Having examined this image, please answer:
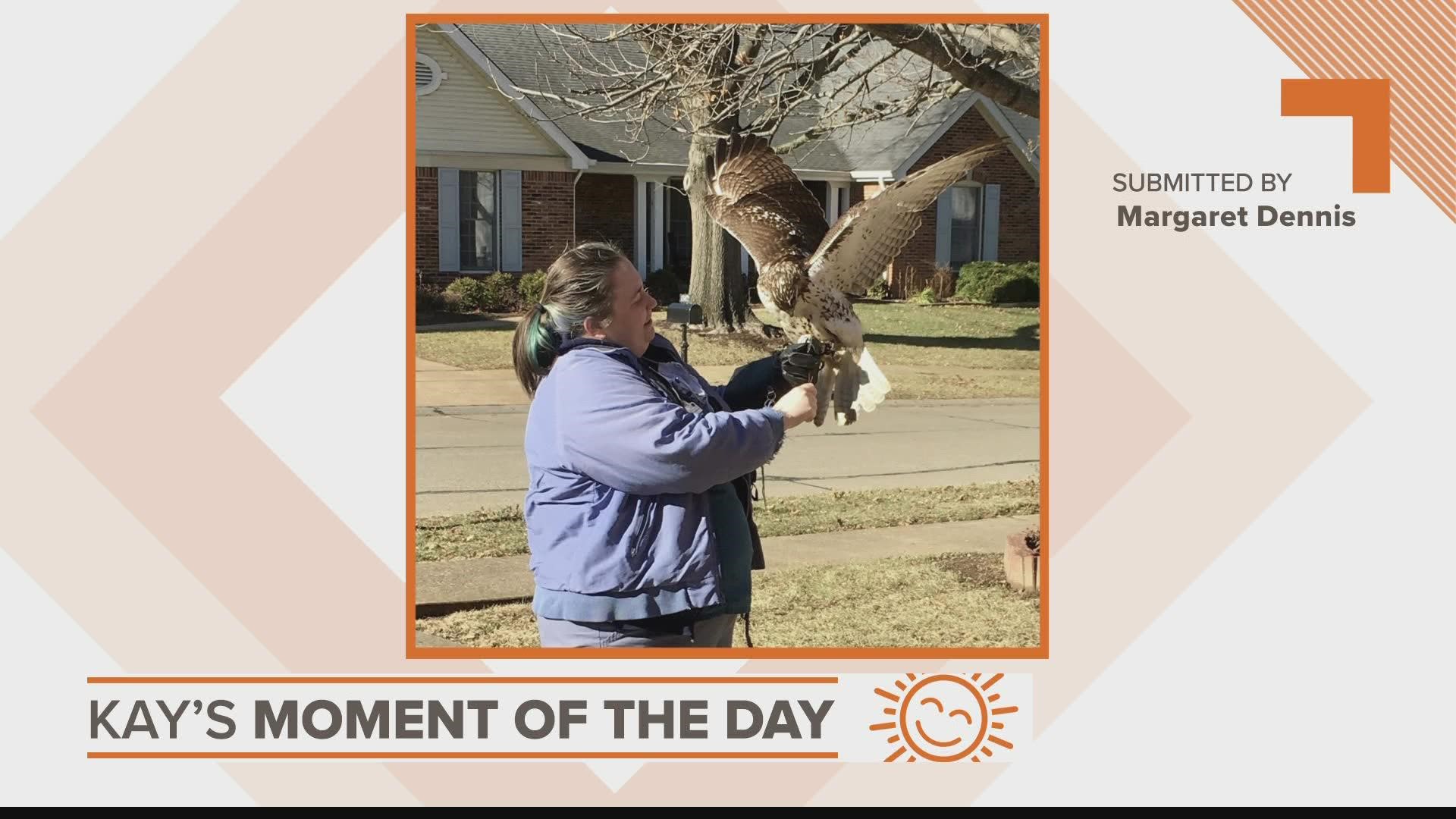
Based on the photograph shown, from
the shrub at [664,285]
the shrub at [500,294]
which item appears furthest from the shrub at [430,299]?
the shrub at [664,285]

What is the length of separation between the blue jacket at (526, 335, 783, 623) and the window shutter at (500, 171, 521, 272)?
15606 millimetres

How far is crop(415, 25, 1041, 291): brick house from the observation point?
17.4 metres

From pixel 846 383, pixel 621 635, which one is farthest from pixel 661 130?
pixel 621 635

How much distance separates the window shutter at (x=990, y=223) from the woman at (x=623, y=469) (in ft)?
69.5

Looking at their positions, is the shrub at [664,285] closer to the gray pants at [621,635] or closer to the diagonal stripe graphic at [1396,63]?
the diagonal stripe graphic at [1396,63]

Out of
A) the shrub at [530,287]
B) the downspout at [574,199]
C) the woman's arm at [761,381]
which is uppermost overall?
the downspout at [574,199]

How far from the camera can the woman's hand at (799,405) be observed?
10.6 ft

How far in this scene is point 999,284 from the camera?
21438 millimetres

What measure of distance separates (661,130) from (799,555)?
12853mm

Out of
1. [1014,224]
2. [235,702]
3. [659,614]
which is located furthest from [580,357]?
[1014,224]

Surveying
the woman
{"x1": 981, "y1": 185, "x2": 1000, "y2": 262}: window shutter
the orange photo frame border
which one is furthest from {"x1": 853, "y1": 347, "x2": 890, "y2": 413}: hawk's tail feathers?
{"x1": 981, "y1": 185, "x2": 1000, "y2": 262}: window shutter

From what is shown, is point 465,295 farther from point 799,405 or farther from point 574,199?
point 799,405

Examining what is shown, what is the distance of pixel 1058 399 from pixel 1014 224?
20.7 metres

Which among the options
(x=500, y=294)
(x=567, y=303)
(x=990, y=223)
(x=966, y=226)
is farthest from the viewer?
(x=966, y=226)
